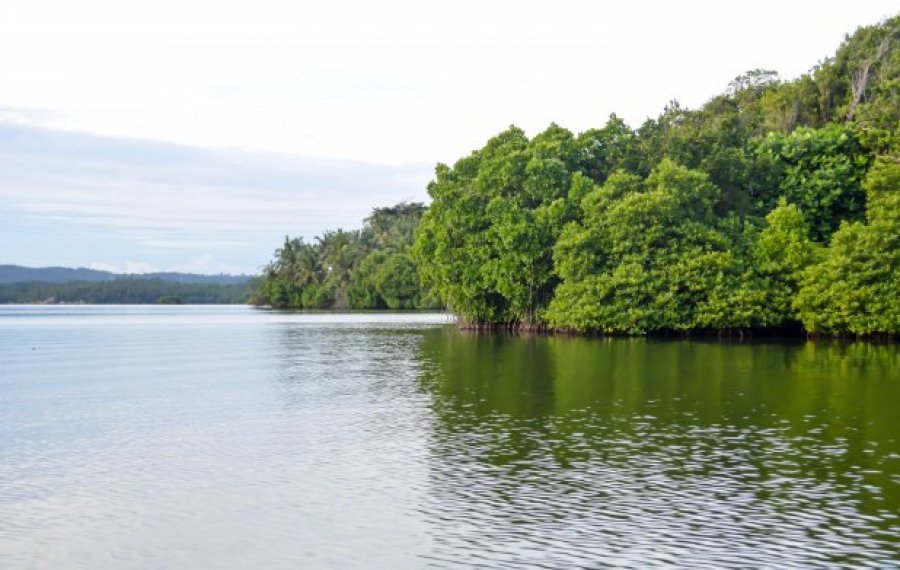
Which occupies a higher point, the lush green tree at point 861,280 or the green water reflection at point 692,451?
the lush green tree at point 861,280

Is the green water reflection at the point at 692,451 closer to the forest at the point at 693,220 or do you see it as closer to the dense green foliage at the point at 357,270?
the forest at the point at 693,220

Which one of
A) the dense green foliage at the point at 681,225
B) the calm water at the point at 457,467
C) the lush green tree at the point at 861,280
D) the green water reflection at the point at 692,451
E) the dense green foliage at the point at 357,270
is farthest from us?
the dense green foliage at the point at 357,270

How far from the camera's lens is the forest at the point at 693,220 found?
69000mm

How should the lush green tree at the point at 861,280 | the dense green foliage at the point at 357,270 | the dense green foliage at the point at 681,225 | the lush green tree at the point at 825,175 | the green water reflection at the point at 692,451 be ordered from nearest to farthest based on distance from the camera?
the green water reflection at the point at 692,451, the lush green tree at the point at 861,280, the dense green foliage at the point at 681,225, the lush green tree at the point at 825,175, the dense green foliage at the point at 357,270

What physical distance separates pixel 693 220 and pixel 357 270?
103 metres

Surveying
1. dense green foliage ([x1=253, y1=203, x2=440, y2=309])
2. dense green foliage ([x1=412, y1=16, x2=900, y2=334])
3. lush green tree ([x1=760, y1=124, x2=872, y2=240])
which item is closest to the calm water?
dense green foliage ([x1=412, y1=16, x2=900, y2=334])

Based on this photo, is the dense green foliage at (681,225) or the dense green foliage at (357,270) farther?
the dense green foliage at (357,270)

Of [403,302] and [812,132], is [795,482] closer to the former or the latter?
[812,132]

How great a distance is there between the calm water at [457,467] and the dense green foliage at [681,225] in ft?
69.3

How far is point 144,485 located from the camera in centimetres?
2252

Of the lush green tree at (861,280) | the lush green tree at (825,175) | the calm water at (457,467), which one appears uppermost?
the lush green tree at (825,175)

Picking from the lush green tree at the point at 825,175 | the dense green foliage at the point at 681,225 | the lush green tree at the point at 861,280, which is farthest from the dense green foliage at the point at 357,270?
the lush green tree at the point at 861,280

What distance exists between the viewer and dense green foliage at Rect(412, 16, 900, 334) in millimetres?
68875

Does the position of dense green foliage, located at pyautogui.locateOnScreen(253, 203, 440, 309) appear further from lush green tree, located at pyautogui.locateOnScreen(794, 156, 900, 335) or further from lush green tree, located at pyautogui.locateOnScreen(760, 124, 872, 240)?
lush green tree, located at pyautogui.locateOnScreen(794, 156, 900, 335)
